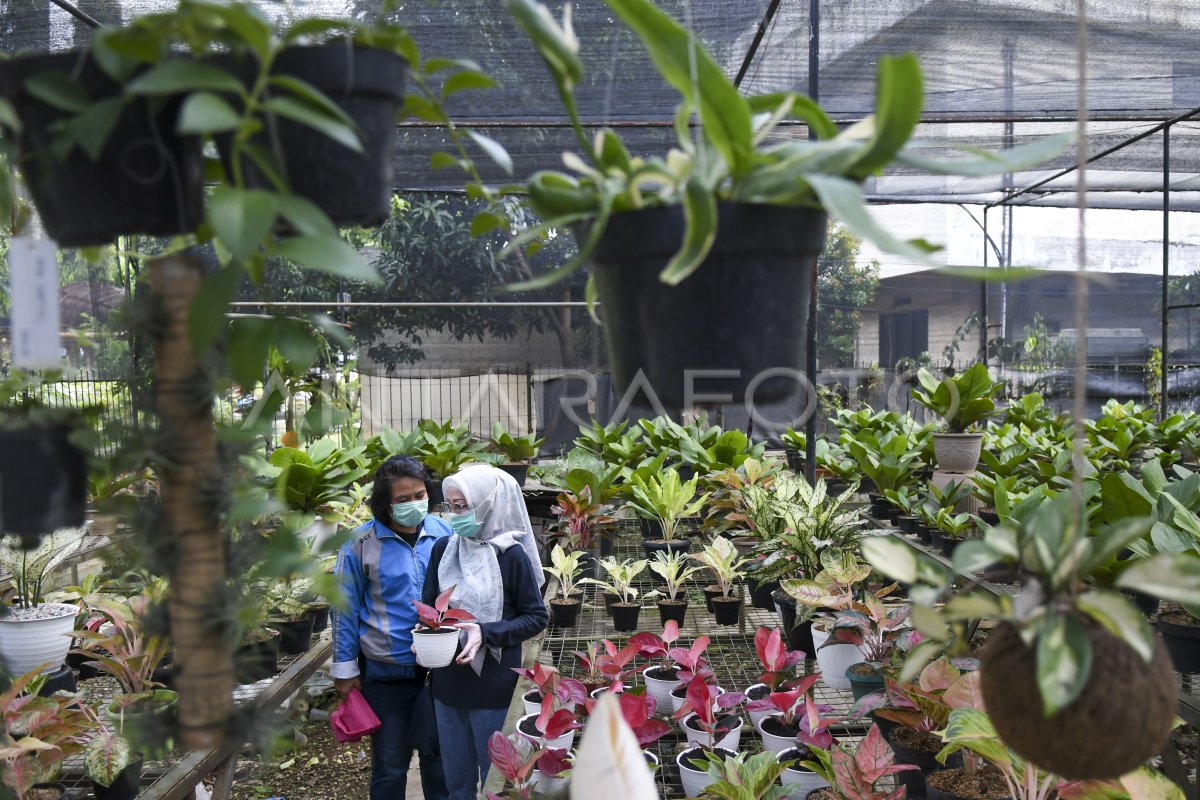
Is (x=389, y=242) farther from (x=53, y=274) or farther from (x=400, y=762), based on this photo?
(x=53, y=274)

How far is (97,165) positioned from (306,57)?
19 cm

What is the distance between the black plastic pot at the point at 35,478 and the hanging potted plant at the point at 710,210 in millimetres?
449

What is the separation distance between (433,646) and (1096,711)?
215cm

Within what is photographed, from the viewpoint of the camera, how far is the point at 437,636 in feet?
8.54

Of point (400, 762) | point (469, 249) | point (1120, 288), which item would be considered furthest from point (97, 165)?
point (1120, 288)

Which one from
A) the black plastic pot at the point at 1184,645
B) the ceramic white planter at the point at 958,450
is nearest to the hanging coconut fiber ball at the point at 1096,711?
the black plastic pot at the point at 1184,645

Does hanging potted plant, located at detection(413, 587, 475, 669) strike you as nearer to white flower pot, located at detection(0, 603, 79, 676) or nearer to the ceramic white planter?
white flower pot, located at detection(0, 603, 79, 676)

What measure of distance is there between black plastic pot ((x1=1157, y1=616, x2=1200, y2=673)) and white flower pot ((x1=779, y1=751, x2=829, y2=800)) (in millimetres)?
903

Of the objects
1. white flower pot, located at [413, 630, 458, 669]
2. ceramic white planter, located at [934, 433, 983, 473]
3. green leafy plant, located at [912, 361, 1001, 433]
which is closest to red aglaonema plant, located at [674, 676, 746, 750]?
white flower pot, located at [413, 630, 458, 669]

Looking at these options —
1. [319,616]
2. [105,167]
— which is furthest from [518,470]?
[105,167]

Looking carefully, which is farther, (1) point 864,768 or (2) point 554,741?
(2) point 554,741

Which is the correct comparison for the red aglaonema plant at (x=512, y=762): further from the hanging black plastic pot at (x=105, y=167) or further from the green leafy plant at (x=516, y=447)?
the green leafy plant at (x=516, y=447)

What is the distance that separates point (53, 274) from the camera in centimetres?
80

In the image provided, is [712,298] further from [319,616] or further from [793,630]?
[319,616]
